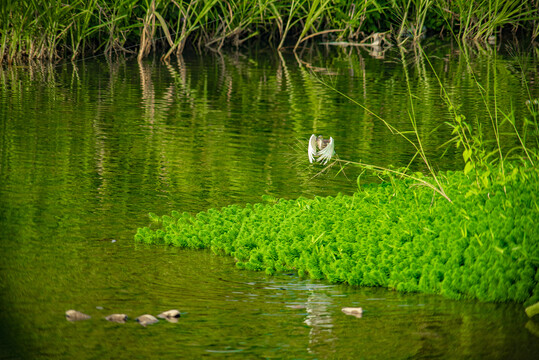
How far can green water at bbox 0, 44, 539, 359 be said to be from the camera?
3.52 m

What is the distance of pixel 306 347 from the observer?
3441mm

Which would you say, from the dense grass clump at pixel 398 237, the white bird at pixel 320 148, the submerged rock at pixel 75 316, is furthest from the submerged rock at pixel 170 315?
the white bird at pixel 320 148

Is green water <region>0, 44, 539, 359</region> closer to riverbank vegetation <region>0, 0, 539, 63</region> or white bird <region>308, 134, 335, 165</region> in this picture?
white bird <region>308, 134, 335, 165</region>

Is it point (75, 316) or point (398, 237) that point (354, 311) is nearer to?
point (398, 237)

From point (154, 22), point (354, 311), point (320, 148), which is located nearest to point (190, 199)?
point (320, 148)

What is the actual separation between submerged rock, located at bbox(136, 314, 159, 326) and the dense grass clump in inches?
32.2

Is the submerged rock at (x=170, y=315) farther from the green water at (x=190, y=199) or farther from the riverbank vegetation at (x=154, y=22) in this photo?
Result: the riverbank vegetation at (x=154, y=22)

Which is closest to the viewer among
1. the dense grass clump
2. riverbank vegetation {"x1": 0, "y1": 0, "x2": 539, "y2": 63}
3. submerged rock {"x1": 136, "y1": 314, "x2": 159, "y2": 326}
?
submerged rock {"x1": 136, "y1": 314, "x2": 159, "y2": 326}

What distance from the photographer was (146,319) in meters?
3.65

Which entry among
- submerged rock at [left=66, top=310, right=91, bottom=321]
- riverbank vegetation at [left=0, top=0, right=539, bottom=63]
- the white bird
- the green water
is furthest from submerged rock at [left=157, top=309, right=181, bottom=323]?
riverbank vegetation at [left=0, top=0, right=539, bottom=63]

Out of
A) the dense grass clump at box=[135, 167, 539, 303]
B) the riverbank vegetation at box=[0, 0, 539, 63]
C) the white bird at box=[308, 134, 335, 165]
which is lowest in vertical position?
the dense grass clump at box=[135, 167, 539, 303]

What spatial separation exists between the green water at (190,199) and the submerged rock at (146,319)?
37 mm

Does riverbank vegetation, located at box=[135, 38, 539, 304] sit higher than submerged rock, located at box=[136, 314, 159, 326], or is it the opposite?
riverbank vegetation, located at box=[135, 38, 539, 304]

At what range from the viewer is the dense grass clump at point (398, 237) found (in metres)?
3.93
